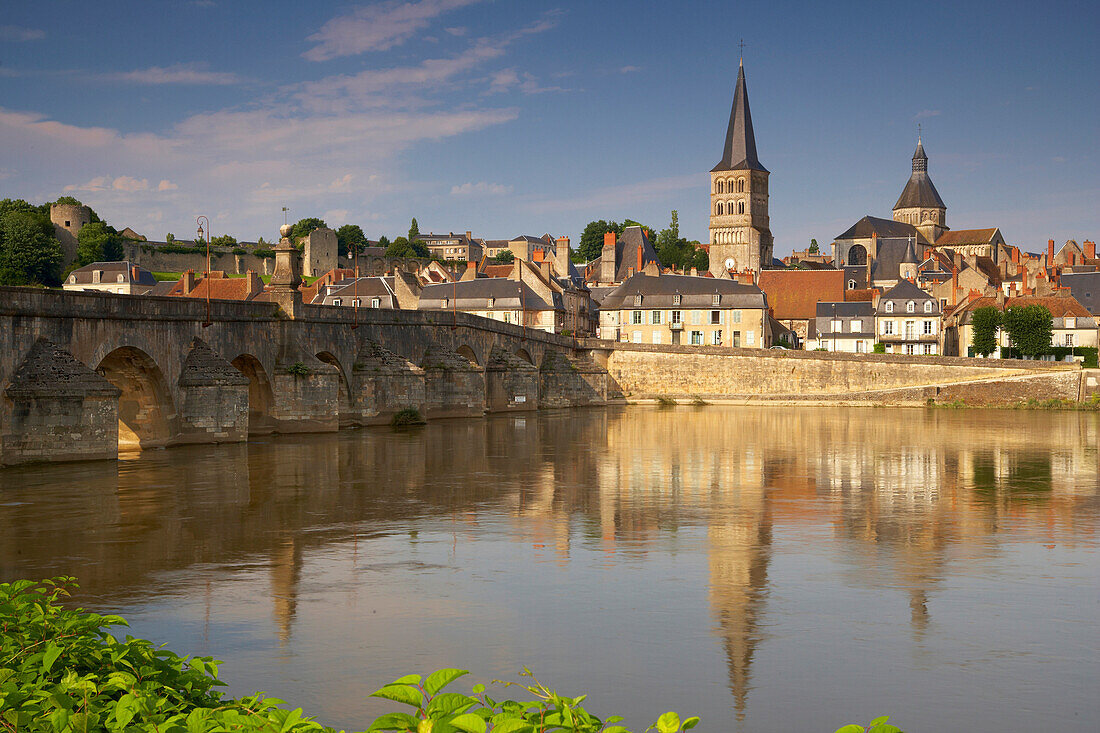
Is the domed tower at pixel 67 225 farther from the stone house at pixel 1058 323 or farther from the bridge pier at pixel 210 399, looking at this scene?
the stone house at pixel 1058 323

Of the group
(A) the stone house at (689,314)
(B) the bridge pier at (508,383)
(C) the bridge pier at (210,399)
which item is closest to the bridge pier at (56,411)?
(C) the bridge pier at (210,399)

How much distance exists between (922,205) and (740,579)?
12878cm

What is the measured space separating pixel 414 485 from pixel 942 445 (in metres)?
18.2

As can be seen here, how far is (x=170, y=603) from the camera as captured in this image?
1162cm

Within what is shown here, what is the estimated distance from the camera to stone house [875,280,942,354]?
221 ft

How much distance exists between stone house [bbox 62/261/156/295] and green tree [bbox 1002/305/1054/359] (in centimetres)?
5863

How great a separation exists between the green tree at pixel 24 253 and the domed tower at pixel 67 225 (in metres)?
6.51

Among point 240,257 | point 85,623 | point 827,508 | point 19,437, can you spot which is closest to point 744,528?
point 827,508

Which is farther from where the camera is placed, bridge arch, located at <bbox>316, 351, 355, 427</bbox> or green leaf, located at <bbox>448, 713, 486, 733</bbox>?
bridge arch, located at <bbox>316, 351, 355, 427</bbox>

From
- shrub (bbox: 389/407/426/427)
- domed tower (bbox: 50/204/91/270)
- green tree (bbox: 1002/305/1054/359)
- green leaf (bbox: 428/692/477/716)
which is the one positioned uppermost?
domed tower (bbox: 50/204/91/270)

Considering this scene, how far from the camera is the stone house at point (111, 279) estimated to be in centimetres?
7662

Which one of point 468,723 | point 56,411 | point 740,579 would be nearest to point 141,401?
point 56,411

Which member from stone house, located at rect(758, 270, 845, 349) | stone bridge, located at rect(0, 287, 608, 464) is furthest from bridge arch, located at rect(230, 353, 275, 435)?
stone house, located at rect(758, 270, 845, 349)

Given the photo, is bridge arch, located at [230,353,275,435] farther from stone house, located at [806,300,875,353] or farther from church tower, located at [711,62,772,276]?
church tower, located at [711,62,772,276]
